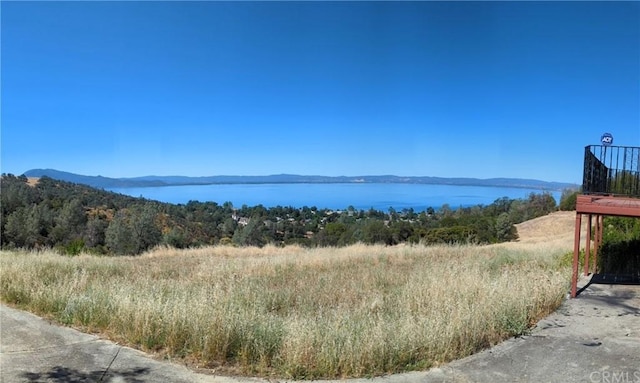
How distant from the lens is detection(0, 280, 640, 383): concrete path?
3.89 m

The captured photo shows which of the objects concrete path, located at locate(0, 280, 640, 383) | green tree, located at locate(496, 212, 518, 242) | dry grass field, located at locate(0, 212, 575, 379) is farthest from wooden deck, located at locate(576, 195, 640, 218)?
green tree, located at locate(496, 212, 518, 242)

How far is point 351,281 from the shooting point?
9.59 metres

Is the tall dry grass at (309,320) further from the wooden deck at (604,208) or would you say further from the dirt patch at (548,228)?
the dirt patch at (548,228)

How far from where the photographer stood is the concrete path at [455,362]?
12.8ft

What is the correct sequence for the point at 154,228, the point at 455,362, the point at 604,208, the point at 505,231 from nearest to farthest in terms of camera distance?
the point at 455,362 → the point at 604,208 → the point at 505,231 → the point at 154,228

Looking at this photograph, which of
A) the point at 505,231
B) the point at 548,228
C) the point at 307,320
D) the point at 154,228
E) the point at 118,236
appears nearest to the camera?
the point at 307,320

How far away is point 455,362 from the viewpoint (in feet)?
14.1

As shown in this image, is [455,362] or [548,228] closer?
[455,362]

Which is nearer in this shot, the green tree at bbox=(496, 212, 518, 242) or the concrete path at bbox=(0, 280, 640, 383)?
the concrete path at bbox=(0, 280, 640, 383)

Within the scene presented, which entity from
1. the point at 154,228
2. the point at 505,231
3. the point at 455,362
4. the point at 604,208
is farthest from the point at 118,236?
the point at 455,362

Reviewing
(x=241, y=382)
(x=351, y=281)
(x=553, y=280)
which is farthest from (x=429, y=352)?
(x=351, y=281)

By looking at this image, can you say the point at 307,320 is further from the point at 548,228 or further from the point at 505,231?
the point at 505,231

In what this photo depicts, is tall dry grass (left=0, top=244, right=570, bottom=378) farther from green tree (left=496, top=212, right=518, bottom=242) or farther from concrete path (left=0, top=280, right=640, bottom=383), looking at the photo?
green tree (left=496, top=212, right=518, bottom=242)

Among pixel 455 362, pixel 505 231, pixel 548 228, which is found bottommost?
pixel 505 231
